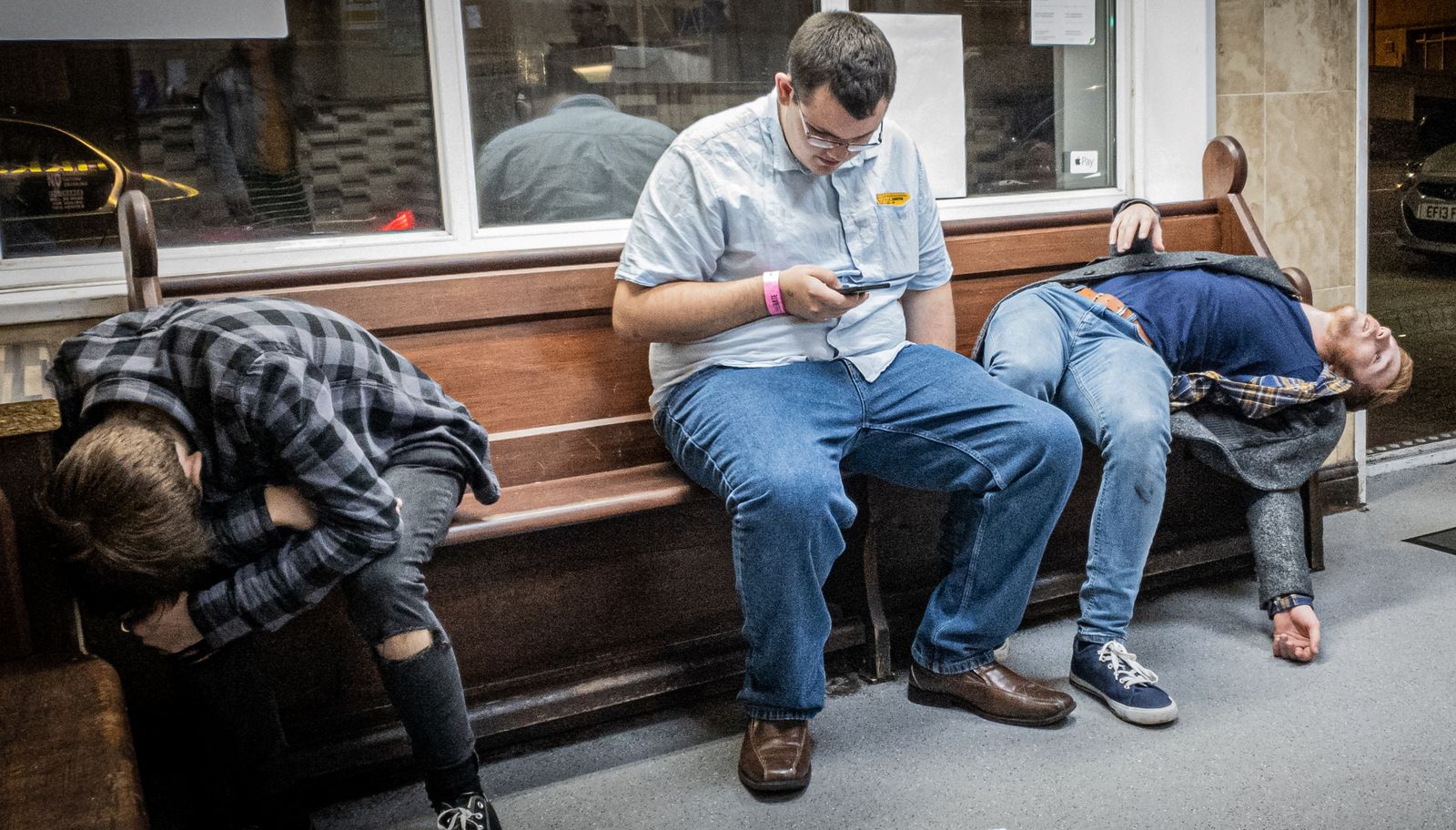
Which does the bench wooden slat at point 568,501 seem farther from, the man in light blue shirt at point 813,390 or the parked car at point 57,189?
the parked car at point 57,189

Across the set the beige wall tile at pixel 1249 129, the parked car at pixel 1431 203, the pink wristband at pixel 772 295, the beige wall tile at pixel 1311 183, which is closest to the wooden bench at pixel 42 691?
the pink wristband at pixel 772 295

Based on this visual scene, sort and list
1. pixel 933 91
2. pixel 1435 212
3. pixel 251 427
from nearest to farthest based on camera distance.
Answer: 1. pixel 251 427
2. pixel 933 91
3. pixel 1435 212

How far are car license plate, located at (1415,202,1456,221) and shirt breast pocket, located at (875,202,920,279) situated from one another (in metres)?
4.65

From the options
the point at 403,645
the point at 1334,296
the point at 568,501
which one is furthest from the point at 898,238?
the point at 1334,296

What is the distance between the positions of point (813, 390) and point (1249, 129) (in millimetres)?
1870

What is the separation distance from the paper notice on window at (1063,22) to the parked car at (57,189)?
7.17 feet

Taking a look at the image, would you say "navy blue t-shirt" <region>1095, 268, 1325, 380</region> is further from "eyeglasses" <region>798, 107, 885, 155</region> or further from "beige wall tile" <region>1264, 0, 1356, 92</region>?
A: "beige wall tile" <region>1264, 0, 1356, 92</region>

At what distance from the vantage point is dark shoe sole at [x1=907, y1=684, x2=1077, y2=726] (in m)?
2.09

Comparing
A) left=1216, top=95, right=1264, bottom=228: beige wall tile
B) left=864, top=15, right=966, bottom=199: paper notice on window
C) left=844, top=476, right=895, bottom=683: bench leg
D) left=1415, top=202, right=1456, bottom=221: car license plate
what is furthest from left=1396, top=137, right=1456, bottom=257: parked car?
left=844, top=476, right=895, bottom=683: bench leg

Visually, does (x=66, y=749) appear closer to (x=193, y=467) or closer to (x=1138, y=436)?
(x=193, y=467)

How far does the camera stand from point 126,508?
1.45m

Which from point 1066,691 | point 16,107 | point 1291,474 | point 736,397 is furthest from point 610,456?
point 1291,474

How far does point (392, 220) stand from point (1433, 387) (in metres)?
4.11

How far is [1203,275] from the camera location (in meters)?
2.55
